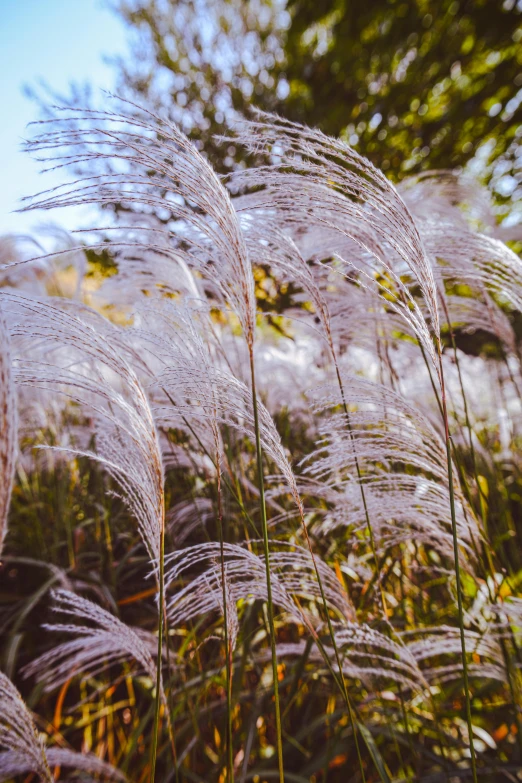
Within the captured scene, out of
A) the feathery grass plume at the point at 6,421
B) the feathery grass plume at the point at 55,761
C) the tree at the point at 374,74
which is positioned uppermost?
the tree at the point at 374,74

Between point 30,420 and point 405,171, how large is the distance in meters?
4.19

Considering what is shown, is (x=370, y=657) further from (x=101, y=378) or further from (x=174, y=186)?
(x=174, y=186)

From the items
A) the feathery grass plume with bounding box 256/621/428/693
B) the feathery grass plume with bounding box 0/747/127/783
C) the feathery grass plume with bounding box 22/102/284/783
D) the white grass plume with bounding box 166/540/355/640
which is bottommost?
the feathery grass plume with bounding box 0/747/127/783

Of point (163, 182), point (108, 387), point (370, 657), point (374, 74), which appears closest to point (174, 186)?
point (163, 182)

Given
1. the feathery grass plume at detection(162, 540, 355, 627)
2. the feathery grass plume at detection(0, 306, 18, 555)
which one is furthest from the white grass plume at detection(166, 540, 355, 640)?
the feathery grass plume at detection(0, 306, 18, 555)

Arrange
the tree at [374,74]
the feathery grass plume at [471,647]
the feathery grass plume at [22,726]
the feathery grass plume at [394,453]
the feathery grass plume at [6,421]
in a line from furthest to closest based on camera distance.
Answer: the tree at [374,74], the feathery grass plume at [471,647], the feathery grass plume at [394,453], the feathery grass plume at [22,726], the feathery grass plume at [6,421]

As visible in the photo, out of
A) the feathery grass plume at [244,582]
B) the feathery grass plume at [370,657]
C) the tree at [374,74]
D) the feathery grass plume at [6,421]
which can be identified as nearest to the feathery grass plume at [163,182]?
the feathery grass plume at [6,421]

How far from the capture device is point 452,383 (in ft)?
10.1

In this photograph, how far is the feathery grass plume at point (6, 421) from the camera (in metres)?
0.41

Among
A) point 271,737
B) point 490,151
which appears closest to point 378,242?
point 271,737

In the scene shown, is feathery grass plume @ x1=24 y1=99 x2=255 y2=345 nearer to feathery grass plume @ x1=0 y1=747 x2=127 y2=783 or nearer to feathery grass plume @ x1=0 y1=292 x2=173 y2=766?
feathery grass plume @ x1=0 y1=292 x2=173 y2=766

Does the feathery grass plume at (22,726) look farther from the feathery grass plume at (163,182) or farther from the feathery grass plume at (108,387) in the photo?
the feathery grass plume at (163,182)

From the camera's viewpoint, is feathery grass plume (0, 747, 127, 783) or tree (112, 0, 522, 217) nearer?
feathery grass plume (0, 747, 127, 783)

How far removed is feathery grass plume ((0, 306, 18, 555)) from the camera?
414 mm
